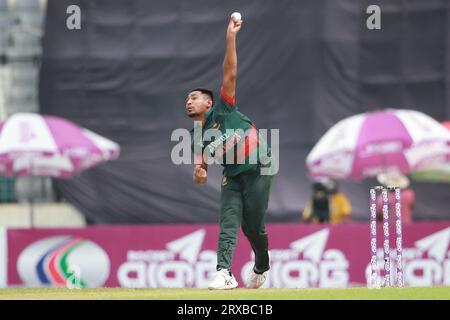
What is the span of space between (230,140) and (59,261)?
31.2 ft

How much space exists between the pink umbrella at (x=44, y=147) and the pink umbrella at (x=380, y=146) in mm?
3807

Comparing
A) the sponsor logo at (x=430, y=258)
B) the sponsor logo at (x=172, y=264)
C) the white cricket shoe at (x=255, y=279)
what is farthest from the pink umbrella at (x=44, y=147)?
the white cricket shoe at (x=255, y=279)

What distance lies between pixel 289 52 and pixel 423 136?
5486mm

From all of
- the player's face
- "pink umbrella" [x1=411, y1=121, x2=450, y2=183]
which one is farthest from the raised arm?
"pink umbrella" [x1=411, y1=121, x2=450, y2=183]

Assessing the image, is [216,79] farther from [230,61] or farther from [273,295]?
[273,295]

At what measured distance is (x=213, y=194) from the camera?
26.5m

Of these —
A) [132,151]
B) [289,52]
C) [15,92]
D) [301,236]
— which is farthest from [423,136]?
[15,92]

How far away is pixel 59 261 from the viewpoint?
849 inches

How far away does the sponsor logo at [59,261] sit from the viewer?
70.5 ft

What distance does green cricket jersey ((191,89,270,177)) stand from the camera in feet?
41.2

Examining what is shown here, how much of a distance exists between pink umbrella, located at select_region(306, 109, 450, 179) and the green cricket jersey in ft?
30.5

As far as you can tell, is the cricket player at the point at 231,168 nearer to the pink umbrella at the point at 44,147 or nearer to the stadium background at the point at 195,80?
the pink umbrella at the point at 44,147

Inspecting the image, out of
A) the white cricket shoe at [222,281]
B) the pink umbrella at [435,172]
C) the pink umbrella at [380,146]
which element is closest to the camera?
the white cricket shoe at [222,281]
